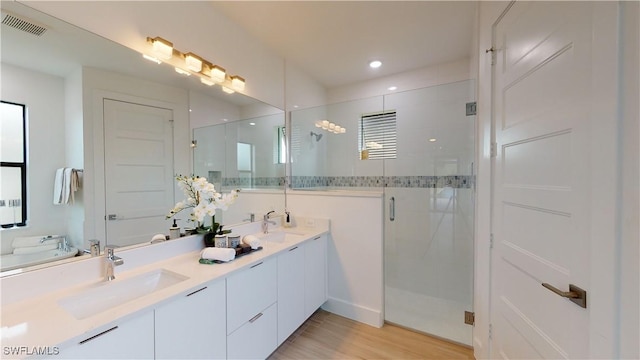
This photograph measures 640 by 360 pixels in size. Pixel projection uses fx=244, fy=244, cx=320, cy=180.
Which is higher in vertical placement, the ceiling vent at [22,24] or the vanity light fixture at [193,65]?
the vanity light fixture at [193,65]

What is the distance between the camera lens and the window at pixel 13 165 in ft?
3.57

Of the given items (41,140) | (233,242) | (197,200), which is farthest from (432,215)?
(41,140)

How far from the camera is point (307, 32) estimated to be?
7.55 feet

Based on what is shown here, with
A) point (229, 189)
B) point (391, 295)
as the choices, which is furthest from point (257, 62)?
point (391, 295)

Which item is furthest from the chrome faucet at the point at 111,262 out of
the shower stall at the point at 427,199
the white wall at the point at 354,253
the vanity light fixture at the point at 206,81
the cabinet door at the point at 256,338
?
the shower stall at the point at 427,199

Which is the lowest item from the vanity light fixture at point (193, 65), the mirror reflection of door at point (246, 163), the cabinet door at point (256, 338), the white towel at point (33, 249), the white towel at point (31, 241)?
the cabinet door at point (256, 338)

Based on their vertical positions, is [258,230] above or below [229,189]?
below

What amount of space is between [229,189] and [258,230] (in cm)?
51

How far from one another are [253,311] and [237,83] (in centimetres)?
186

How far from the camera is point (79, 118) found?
1.33 metres

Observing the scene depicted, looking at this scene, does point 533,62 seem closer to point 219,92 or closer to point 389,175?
point 389,175

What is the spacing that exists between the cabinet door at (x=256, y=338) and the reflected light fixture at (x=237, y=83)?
1855 millimetres

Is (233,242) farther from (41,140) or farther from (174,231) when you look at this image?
(41,140)

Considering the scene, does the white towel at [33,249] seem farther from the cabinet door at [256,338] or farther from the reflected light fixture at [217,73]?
the reflected light fixture at [217,73]
